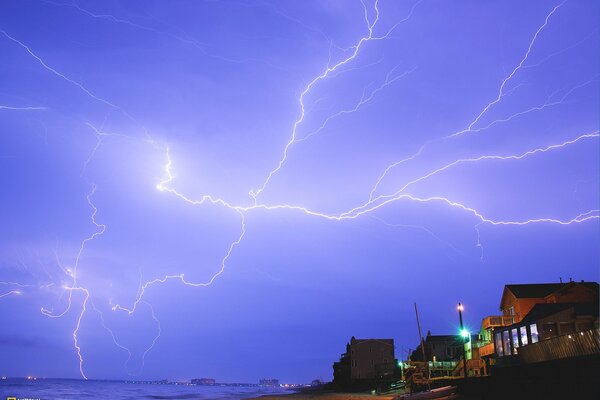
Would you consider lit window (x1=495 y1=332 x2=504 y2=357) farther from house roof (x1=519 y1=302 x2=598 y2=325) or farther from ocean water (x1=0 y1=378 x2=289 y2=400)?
ocean water (x1=0 y1=378 x2=289 y2=400)

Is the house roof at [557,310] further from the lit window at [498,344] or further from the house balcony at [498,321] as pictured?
the house balcony at [498,321]

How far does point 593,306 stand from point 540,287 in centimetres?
1345

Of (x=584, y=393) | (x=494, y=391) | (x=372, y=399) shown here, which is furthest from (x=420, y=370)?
(x=584, y=393)

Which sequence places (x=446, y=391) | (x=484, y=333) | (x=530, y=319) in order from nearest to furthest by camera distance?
(x=446, y=391)
(x=530, y=319)
(x=484, y=333)

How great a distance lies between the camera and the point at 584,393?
12883mm

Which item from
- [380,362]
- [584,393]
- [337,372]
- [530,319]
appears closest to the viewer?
[584,393]

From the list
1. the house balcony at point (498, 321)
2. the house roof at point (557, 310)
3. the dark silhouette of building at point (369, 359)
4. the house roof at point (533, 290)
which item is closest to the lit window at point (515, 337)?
the house roof at point (557, 310)

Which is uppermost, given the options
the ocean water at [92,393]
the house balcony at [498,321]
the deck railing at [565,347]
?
the house balcony at [498,321]

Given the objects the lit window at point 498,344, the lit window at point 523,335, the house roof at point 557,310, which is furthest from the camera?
the lit window at point 498,344

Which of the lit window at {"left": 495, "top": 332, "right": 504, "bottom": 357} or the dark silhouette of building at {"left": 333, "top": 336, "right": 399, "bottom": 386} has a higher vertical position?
the lit window at {"left": 495, "top": 332, "right": 504, "bottom": 357}

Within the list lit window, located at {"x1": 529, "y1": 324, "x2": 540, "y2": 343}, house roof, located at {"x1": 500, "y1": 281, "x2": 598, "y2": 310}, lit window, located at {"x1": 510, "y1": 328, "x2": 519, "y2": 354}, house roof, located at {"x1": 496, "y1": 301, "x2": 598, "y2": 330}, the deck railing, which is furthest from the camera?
house roof, located at {"x1": 500, "y1": 281, "x2": 598, "y2": 310}

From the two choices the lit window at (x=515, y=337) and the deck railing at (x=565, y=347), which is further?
the lit window at (x=515, y=337)

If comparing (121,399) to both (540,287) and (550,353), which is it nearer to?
(540,287)

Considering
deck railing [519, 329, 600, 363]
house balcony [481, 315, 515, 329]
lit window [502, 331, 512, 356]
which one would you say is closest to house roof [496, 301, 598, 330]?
lit window [502, 331, 512, 356]
